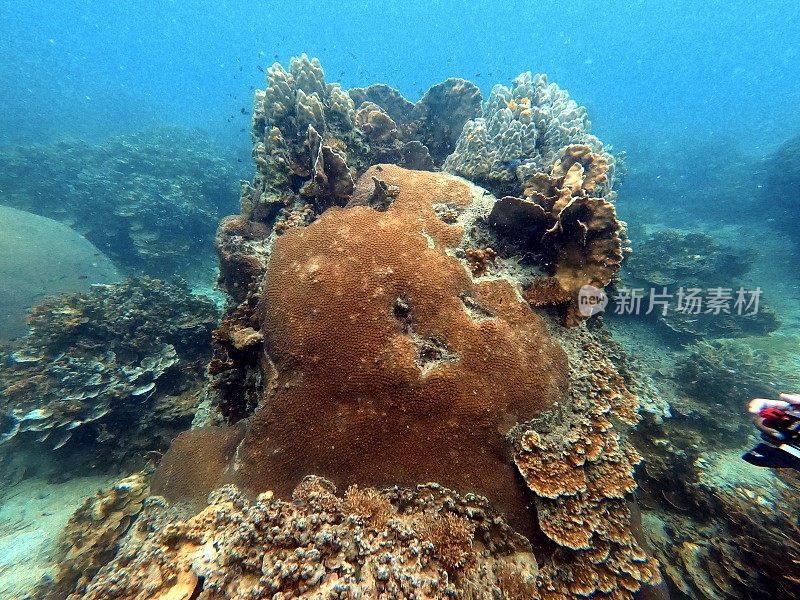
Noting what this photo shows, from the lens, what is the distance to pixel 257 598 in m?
2.35

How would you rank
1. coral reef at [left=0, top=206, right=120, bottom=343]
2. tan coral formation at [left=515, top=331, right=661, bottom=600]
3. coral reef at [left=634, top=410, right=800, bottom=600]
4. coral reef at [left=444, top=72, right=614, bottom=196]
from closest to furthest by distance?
1. tan coral formation at [left=515, top=331, right=661, bottom=600]
2. coral reef at [left=634, top=410, right=800, bottom=600]
3. coral reef at [left=444, top=72, right=614, bottom=196]
4. coral reef at [left=0, top=206, right=120, bottom=343]

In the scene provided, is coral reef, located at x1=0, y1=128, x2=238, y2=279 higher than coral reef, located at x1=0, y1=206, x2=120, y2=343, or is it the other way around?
coral reef, located at x1=0, y1=128, x2=238, y2=279

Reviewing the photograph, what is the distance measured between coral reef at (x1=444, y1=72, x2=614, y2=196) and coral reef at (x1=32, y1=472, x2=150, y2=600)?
7593 millimetres

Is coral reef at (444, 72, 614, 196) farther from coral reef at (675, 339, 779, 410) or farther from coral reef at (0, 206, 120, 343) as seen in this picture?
coral reef at (0, 206, 120, 343)

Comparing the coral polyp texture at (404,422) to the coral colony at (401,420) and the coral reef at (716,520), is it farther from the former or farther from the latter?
the coral reef at (716,520)

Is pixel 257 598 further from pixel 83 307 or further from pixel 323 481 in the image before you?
pixel 83 307

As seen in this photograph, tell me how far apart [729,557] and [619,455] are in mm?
2626

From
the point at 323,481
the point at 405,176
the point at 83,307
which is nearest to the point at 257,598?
the point at 323,481

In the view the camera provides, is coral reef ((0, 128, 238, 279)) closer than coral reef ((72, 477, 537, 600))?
No

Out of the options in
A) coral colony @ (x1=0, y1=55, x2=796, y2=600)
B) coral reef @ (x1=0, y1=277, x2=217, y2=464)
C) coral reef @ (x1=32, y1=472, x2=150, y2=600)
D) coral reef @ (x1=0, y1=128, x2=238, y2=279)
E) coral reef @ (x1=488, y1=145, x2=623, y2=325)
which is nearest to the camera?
coral colony @ (x1=0, y1=55, x2=796, y2=600)

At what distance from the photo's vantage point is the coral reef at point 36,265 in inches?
377

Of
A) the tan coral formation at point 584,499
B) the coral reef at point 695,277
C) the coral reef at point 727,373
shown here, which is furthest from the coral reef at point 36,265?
the coral reef at point 695,277

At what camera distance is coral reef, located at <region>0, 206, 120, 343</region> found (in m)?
9.57

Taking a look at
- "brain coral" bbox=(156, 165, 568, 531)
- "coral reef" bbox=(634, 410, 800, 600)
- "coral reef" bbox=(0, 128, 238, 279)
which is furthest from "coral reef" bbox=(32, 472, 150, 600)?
"coral reef" bbox=(0, 128, 238, 279)
